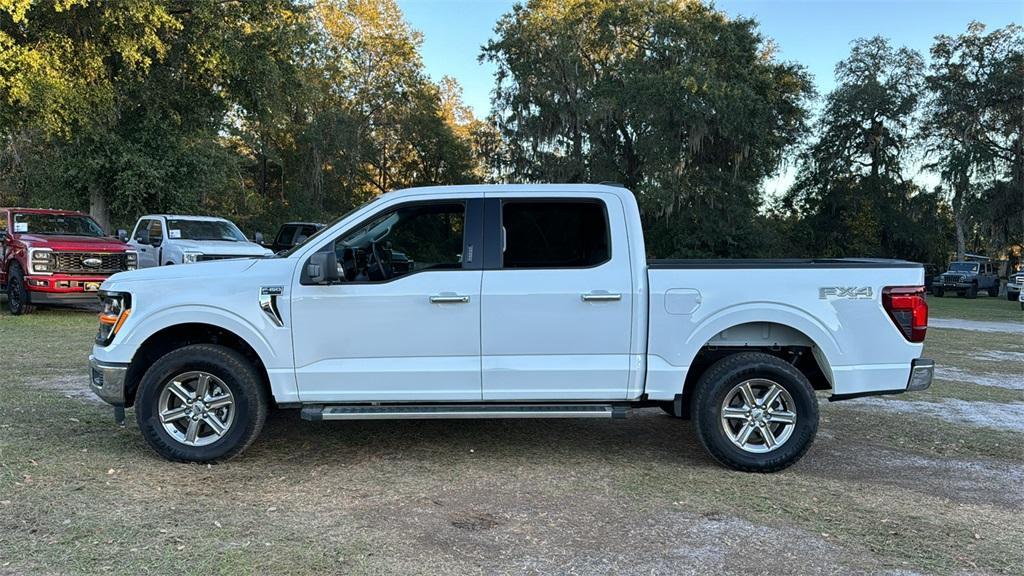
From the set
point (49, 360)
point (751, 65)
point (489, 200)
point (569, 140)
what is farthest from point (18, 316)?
point (751, 65)

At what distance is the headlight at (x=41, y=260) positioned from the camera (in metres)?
12.6

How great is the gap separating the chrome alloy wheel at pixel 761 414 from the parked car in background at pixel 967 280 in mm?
35987

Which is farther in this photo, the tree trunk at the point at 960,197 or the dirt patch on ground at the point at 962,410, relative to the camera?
the tree trunk at the point at 960,197

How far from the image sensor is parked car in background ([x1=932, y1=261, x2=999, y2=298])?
1379 inches

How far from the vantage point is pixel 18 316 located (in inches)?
528

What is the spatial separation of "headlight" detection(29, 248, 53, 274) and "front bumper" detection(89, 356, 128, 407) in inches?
370

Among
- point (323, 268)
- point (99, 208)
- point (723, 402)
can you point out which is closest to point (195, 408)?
point (323, 268)

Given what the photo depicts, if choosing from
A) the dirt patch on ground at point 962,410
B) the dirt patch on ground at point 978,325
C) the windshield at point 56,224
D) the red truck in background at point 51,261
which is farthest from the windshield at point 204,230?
the dirt patch on ground at point 978,325

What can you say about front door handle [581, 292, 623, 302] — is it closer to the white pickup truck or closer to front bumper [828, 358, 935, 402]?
the white pickup truck

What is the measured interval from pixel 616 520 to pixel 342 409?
1.96m

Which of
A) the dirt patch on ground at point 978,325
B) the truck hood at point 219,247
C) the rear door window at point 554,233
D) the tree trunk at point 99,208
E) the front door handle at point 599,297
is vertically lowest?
the dirt patch on ground at point 978,325

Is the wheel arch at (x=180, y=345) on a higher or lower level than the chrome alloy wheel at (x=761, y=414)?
higher

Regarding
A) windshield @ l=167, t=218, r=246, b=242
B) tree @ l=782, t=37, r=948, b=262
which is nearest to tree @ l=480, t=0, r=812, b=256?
tree @ l=782, t=37, r=948, b=262

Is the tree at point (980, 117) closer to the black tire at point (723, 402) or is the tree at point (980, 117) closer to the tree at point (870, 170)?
the tree at point (870, 170)
